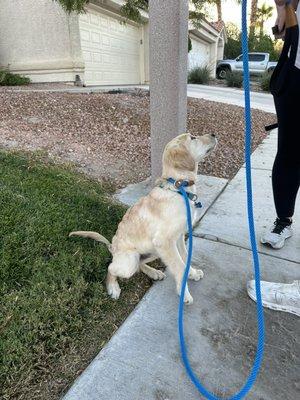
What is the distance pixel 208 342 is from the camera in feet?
6.54

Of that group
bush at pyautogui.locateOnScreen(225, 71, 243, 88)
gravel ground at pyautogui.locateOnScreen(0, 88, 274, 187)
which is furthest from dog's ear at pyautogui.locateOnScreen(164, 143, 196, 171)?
bush at pyautogui.locateOnScreen(225, 71, 243, 88)

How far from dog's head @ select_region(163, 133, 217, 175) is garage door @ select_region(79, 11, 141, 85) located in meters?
11.0

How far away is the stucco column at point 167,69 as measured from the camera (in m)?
3.19

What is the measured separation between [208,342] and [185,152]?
117cm

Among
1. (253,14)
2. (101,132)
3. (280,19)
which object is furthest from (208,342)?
(253,14)

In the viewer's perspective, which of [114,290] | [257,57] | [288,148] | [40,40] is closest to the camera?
[114,290]

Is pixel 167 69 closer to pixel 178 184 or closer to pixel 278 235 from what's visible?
pixel 178 184

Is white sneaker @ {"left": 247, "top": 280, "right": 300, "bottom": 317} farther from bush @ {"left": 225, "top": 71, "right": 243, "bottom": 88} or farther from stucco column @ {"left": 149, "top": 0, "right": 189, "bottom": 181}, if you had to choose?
bush @ {"left": 225, "top": 71, "right": 243, "bottom": 88}

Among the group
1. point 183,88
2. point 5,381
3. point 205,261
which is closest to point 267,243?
point 205,261

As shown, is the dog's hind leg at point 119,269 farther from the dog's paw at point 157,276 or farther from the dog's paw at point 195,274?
the dog's paw at point 195,274

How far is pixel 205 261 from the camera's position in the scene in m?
2.76

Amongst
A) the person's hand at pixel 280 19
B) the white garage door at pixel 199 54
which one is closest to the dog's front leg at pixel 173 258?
the person's hand at pixel 280 19

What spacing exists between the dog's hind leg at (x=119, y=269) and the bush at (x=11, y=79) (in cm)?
999

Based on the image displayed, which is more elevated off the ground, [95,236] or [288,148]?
[288,148]
